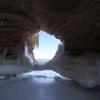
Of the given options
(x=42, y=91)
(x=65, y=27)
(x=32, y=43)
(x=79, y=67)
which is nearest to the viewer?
(x=42, y=91)

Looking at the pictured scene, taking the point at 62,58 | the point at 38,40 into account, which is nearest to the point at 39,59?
the point at 38,40

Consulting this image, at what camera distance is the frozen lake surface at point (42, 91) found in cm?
236

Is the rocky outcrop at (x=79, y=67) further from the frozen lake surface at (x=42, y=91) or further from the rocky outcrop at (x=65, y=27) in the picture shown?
the frozen lake surface at (x=42, y=91)

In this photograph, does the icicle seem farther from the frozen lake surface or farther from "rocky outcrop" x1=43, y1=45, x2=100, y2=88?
the frozen lake surface

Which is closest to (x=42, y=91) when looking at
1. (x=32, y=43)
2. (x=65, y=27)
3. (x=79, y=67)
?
(x=65, y=27)

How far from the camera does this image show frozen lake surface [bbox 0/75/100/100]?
Answer: 2357 millimetres

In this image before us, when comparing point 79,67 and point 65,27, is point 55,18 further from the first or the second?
point 79,67

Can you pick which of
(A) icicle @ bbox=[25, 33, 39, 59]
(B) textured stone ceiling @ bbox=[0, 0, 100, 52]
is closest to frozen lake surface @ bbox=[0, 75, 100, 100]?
(B) textured stone ceiling @ bbox=[0, 0, 100, 52]

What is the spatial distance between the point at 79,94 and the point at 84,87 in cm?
50

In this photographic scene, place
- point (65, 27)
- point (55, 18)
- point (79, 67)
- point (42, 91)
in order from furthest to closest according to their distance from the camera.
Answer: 1. point (79, 67)
2. point (65, 27)
3. point (42, 91)
4. point (55, 18)

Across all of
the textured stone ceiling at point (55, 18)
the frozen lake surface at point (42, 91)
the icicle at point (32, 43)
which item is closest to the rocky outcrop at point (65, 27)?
the textured stone ceiling at point (55, 18)

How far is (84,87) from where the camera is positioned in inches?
118

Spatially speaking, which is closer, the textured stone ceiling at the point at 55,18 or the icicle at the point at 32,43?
the textured stone ceiling at the point at 55,18

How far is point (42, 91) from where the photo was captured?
2.62 metres
